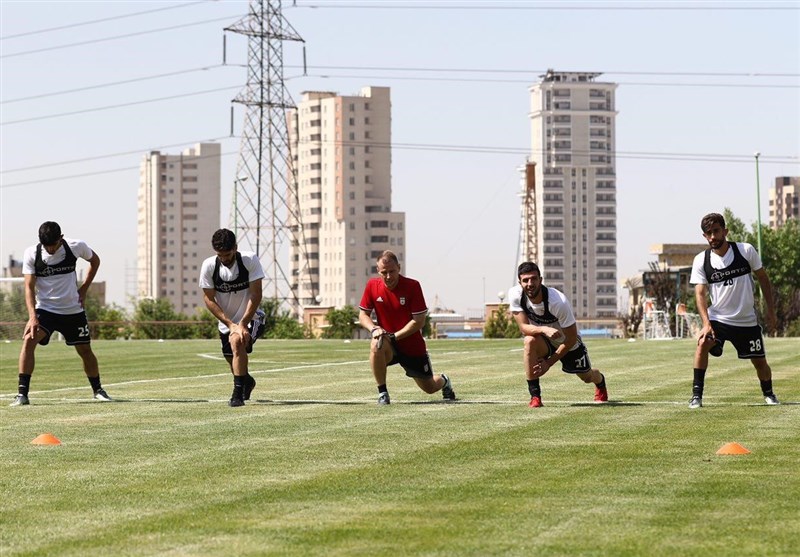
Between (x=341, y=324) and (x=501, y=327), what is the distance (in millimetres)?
8507

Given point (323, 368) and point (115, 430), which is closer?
point (115, 430)

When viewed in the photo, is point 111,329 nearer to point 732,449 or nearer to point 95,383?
point 95,383

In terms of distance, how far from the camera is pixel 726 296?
1577 centimetres

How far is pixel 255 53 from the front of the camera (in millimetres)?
98438

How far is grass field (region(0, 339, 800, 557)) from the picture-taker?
7.45 m

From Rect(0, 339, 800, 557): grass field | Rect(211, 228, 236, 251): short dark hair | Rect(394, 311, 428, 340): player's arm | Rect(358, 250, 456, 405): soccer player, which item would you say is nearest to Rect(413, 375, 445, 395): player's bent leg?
Rect(358, 250, 456, 405): soccer player

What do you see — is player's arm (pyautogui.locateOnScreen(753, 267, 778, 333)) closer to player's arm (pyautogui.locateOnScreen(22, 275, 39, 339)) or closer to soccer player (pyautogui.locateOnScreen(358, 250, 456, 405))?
soccer player (pyautogui.locateOnScreen(358, 250, 456, 405))

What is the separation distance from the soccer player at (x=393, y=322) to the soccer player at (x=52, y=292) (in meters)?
3.16

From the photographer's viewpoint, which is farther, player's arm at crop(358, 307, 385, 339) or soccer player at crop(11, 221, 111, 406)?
soccer player at crop(11, 221, 111, 406)

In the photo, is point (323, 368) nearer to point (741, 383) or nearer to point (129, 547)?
point (741, 383)

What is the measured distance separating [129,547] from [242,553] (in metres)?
0.58

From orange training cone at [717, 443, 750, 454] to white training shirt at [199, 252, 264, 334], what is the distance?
685cm

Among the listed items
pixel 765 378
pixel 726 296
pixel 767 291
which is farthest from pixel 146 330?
pixel 767 291

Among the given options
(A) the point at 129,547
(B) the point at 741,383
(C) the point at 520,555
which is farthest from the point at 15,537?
(B) the point at 741,383
